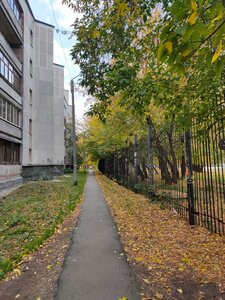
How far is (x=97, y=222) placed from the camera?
7434 mm

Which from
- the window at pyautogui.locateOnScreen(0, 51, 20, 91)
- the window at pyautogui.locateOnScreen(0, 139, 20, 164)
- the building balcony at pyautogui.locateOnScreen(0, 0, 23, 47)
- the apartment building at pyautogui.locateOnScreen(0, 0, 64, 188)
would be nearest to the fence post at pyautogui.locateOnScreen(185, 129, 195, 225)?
the apartment building at pyautogui.locateOnScreen(0, 0, 64, 188)

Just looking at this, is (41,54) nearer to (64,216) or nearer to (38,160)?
(38,160)

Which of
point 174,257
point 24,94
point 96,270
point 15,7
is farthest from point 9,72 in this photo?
point 174,257

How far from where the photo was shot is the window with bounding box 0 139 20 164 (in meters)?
18.4

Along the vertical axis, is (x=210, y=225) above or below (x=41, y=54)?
below

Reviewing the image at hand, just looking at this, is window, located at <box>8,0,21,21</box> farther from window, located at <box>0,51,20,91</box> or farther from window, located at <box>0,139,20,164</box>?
window, located at <box>0,139,20,164</box>

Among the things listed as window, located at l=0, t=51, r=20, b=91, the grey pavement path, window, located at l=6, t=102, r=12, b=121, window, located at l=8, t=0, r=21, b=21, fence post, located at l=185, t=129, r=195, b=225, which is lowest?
the grey pavement path

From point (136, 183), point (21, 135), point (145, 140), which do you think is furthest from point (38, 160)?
point (136, 183)

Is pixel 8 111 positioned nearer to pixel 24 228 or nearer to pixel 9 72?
pixel 9 72

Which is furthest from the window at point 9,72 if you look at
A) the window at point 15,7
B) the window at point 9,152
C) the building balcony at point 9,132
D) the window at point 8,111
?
the window at point 15,7

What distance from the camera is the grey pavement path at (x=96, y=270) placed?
3.34m

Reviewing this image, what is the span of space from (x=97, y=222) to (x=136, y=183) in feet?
22.4

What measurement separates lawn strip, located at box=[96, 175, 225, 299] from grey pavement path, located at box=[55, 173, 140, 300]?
7.9 inches

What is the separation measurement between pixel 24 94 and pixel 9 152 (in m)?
6.27
